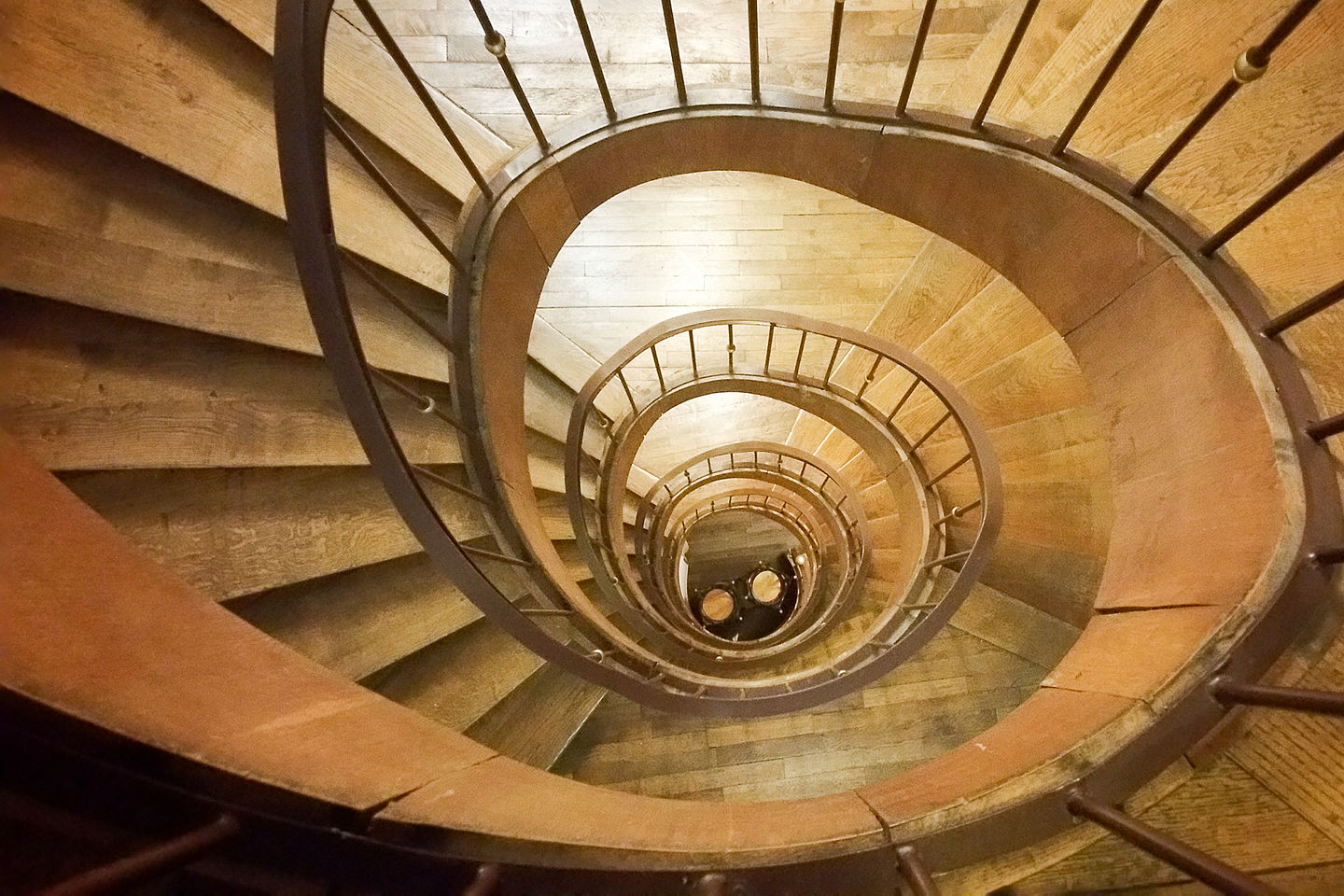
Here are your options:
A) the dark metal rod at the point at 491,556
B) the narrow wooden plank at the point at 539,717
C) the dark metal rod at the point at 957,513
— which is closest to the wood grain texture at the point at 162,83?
the dark metal rod at the point at 491,556

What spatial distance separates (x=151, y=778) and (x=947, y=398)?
3.57m

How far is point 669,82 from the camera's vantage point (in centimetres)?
372

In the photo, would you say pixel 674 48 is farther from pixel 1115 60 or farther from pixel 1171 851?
pixel 1171 851

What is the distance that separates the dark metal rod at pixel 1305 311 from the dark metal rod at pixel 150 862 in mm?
2160

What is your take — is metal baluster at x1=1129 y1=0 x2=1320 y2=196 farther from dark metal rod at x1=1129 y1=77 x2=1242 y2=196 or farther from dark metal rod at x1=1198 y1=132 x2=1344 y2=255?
dark metal rod at x1=1198 y1=132 x2=1344 y2=255

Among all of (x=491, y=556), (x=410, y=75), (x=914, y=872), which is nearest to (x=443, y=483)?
(x=491, y=556)

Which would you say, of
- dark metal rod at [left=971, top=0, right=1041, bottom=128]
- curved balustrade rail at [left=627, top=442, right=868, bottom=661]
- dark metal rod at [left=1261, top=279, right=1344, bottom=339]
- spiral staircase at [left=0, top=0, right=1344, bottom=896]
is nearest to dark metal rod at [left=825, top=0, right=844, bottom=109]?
spiral staircase at [left=0, top=0, right=1344, bottom=896]

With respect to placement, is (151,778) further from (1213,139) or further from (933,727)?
(933,727)

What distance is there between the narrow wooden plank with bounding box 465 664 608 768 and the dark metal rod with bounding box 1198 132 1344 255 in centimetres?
303

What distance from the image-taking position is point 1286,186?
139 centimetres

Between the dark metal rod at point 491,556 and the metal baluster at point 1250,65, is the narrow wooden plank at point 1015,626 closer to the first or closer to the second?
the dark metal rod at point 491,556

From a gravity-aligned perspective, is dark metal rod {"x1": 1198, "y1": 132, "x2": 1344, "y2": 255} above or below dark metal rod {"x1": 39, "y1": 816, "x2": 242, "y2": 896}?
above

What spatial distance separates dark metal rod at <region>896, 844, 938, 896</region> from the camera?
3.78 feet

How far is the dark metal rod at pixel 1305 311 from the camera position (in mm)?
1319
